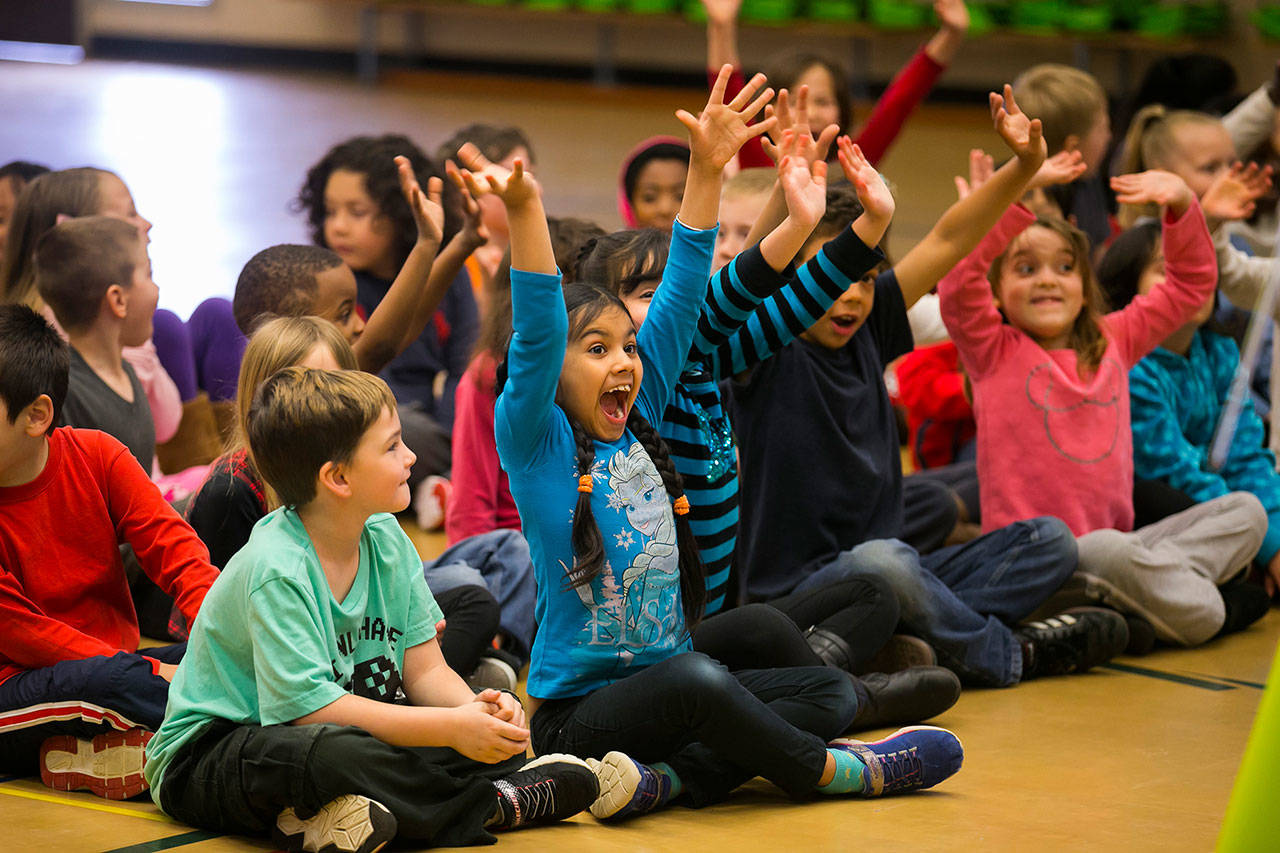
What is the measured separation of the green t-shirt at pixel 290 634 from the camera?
5.27ft

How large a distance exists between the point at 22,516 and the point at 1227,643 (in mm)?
2117

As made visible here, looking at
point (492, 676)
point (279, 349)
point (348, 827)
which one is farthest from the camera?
point (492, 676)

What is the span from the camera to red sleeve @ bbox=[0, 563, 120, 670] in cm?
189

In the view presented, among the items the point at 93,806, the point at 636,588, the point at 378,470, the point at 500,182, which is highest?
the point at 500,182

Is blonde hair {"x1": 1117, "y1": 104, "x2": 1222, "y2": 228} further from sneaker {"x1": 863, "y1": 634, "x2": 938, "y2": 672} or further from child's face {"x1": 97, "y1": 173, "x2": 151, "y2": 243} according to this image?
child's face {"x1": 97, "y1": 173, "x2": 151, "y2": 243}

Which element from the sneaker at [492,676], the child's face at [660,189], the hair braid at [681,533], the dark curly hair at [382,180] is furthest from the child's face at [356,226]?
the hair braid at [681,533]

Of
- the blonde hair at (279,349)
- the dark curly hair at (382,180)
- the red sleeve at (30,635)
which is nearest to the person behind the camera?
the red sleeve at (30,635)

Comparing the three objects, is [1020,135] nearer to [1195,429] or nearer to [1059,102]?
[1195,429]

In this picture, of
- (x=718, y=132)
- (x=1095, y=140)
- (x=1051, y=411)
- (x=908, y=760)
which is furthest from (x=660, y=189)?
(x=908, y=760)

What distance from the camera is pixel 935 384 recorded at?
11.4ft

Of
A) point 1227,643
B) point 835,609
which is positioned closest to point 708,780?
point 835,609

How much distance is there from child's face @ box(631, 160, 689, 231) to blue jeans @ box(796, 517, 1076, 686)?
1.15 meters

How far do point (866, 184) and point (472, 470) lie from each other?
943 mm

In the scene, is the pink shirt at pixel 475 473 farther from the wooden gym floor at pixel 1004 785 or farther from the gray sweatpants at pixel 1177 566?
the gray sweatpants at pixel 1177 566
